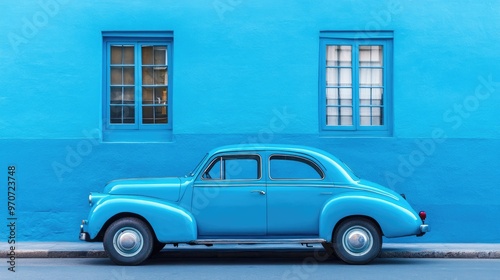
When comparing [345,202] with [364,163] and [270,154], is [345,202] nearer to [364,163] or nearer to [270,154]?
[270,154]

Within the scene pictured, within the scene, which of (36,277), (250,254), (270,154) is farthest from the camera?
(250,254)

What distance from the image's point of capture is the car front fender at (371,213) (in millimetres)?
11281

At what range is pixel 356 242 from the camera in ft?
37.3

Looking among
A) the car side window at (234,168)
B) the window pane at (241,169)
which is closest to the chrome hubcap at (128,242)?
the car side window at (234,168)

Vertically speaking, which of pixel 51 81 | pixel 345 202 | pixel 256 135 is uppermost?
pixel 51 81

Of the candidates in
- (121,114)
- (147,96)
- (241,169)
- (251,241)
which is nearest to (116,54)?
(147,96)

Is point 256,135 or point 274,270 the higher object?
point 256,135

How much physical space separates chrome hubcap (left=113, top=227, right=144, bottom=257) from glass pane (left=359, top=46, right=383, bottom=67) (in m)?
5.55

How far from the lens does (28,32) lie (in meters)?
14.3

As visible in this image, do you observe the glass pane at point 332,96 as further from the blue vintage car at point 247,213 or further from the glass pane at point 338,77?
the blue vintage car at point 247,213

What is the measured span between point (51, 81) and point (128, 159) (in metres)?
1.87

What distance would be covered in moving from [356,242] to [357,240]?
31 millimetres

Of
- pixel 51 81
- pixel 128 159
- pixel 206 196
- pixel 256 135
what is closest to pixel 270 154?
pixel 206 196

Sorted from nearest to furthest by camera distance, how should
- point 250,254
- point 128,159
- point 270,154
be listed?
point 270,154 → point 250,254 → point 128,159
